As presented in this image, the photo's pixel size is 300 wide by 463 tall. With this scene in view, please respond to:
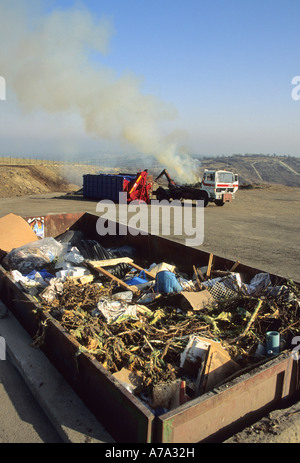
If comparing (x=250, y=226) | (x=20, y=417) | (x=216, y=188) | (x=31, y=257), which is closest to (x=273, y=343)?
(x=20, y=417)

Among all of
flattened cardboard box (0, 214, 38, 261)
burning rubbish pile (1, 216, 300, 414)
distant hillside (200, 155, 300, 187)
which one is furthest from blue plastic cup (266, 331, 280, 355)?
distant hillside (200, 155, 300, 187)

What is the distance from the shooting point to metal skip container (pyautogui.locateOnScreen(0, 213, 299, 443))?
2.14 metres

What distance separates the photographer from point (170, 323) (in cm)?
374

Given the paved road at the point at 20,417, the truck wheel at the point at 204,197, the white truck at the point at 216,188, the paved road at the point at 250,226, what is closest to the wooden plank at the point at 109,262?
the paved road at the point at 20,417

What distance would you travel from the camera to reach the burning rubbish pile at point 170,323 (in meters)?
2.84

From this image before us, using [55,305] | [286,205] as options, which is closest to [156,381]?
[55,305]

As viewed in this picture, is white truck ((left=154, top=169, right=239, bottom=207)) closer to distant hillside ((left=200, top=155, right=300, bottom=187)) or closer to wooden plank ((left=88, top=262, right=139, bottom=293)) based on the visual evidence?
wooden plank ((left=88, top=262, right=139, bottom=293))

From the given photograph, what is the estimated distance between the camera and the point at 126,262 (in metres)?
5.82

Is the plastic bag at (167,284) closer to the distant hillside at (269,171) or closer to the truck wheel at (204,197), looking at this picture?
the truck wheel at (204,197)

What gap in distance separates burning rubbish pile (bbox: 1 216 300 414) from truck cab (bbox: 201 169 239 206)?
41.9 feet

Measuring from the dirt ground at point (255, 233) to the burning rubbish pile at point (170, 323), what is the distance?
444 millimetres

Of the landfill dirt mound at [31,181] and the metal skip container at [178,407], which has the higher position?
the landfill dirt mound at [31,181]

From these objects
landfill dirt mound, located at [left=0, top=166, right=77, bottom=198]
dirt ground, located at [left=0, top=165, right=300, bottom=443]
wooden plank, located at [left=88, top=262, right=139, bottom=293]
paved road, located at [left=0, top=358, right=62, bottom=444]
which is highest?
landfill dirt mound, located at [left=0, top=166, right=77, bottom=198]

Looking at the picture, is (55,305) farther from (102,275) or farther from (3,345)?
(102,275)
